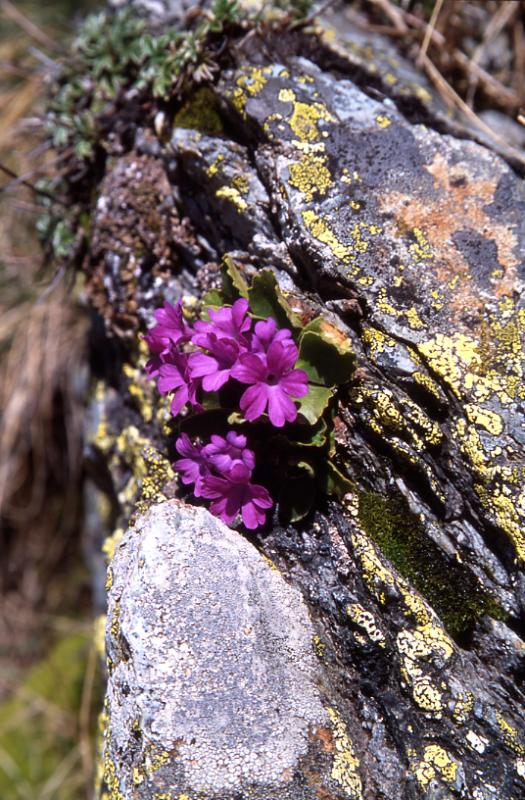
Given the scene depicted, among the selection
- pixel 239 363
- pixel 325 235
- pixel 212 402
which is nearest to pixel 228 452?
pixel 212 402

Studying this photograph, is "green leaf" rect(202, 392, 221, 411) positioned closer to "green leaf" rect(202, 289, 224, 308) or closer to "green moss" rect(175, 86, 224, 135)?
"green leaf" rect(202, 289, 224, 308)

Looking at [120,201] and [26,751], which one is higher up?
[120,201]

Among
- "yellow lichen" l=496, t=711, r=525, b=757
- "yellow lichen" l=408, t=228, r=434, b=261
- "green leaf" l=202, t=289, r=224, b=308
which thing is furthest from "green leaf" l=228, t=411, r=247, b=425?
"yellow lichen" l=496, t=711, r=525, b=757

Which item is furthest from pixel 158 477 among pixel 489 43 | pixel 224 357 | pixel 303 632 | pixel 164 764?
pixel 489 43

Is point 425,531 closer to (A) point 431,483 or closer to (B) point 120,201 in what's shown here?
(A) point 431,483

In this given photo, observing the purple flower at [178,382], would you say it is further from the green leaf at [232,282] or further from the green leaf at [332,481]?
the green leaf at [332,481]

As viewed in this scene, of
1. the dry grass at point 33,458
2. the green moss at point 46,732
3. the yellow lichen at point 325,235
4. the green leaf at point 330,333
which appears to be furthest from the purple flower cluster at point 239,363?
the green moss at point 46,732
